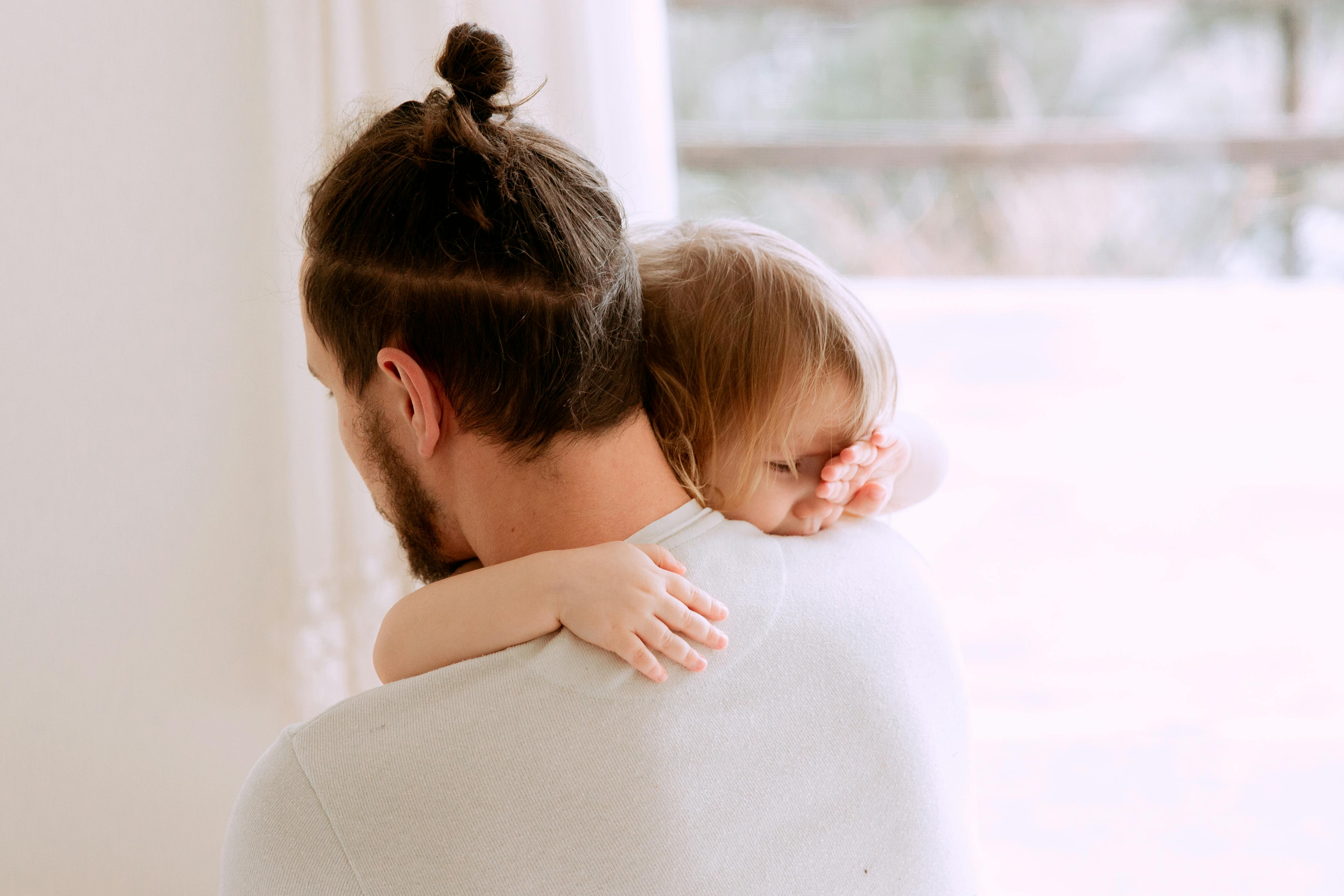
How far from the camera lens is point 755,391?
987mm

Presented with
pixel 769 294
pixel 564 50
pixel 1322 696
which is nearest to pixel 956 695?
pixel 769 294

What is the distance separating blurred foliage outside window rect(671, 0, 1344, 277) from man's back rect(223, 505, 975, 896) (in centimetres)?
171

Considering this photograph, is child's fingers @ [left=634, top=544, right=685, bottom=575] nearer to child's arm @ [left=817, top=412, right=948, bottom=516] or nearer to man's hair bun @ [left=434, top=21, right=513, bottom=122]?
child's arm @ [left=817, top=412, right=948, bottom=516]

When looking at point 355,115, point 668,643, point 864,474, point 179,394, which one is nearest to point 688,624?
point 668,643

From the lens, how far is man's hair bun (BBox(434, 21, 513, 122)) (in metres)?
0.81

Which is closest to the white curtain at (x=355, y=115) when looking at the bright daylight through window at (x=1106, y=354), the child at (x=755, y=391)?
the child at (x=755, y=391)

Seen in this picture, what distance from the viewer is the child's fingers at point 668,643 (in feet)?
2.29

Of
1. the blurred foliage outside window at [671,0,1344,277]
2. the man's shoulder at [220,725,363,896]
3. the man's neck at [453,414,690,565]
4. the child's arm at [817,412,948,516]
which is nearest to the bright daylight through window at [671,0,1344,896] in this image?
the blurred foliage outside window at [671,0,1344,277]

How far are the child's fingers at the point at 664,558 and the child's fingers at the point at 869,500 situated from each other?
1.07ft

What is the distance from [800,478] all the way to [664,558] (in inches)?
12.3

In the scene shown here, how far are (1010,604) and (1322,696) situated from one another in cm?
57

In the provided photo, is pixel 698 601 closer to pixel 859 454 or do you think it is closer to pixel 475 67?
pixel 859 454

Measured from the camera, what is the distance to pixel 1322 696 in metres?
1.85

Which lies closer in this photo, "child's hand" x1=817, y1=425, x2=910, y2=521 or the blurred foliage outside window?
"child's hand" x1=817, y1=425, x2=910, y2=521
